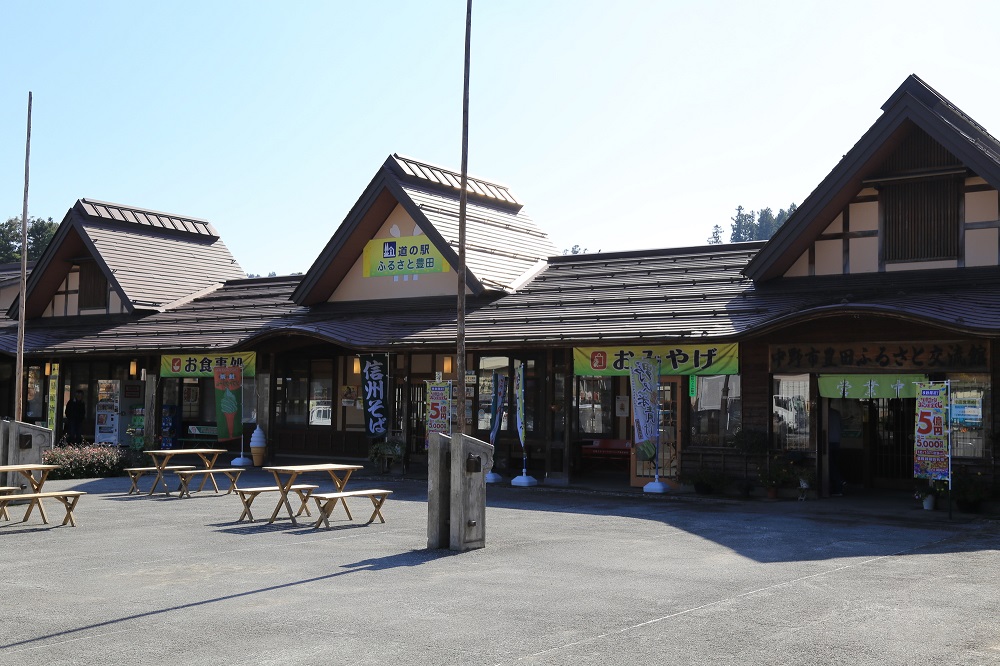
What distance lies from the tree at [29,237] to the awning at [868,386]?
1830 inches

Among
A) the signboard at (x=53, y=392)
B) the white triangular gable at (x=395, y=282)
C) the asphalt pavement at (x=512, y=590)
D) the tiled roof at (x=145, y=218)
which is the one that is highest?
the tiled roof at (x=145, y=218)

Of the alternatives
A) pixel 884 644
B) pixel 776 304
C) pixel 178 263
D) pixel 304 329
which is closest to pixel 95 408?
pixel 178 263

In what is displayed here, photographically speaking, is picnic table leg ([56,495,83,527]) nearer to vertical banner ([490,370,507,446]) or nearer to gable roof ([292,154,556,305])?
vertical banner ([490,370,507,446])

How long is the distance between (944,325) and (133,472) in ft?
40.8

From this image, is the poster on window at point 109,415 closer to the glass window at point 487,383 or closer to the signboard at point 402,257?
the signboard at point 402,257

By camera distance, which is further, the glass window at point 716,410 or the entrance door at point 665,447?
the entrance door at point 665,447

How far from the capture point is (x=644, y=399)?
17.2 m

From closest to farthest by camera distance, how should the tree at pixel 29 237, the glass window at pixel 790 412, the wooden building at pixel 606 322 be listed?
1. the wooden building at pixel 606 322
2. the glass window at pixel 790 412
3. the tree at pixel 29 237

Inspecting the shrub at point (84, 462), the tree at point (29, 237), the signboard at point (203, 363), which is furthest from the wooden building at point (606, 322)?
the tree at point (29, 237)

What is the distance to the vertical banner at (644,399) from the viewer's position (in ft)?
56.0

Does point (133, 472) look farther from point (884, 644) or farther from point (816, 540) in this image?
point (884, 644)

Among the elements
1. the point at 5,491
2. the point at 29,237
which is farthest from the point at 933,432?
the point at 29,237

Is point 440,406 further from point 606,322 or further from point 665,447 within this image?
point 665,447

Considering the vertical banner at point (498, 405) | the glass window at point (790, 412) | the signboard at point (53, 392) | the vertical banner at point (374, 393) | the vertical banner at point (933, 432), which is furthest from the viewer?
the signboard at point (53, 392)
